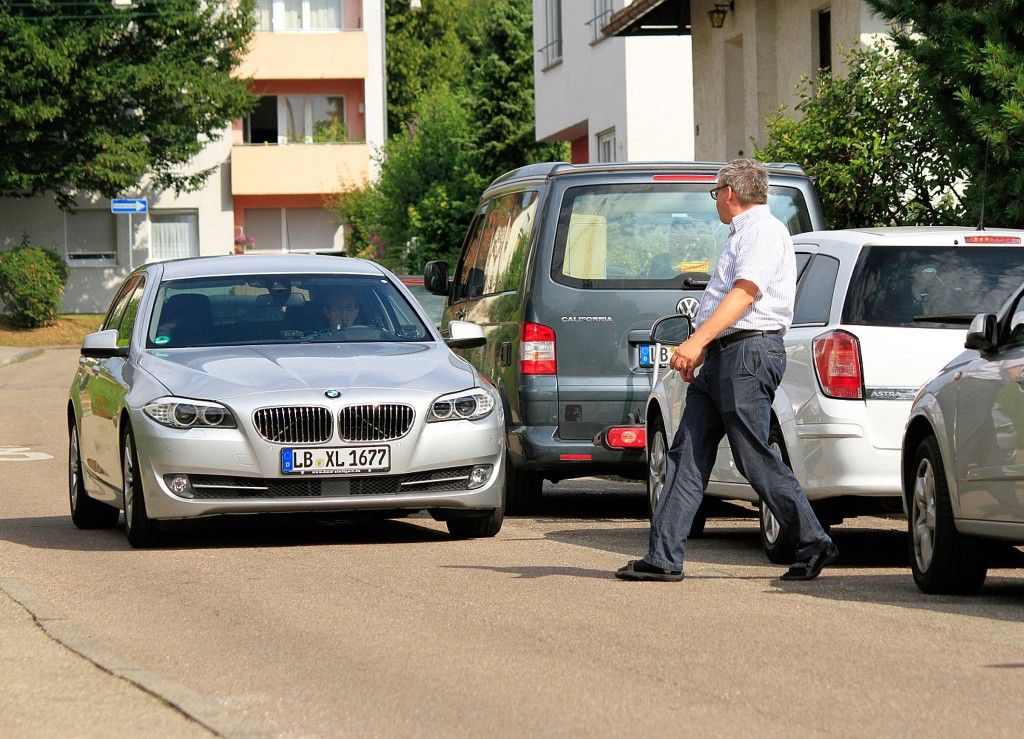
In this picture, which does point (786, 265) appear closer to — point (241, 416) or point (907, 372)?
point (907, 372)

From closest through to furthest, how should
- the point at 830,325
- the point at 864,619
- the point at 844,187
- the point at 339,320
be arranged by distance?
the point at 864,619
the point at 830,325
the point at 339,320
the point at 844,187

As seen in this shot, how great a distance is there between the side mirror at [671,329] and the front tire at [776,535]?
2.98ft

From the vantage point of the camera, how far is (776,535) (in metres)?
10.2

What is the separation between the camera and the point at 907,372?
963 cm

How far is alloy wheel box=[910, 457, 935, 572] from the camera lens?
8.94 meters

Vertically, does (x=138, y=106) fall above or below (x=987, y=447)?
above

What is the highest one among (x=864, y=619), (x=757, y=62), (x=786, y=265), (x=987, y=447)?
(x=757, y=62)

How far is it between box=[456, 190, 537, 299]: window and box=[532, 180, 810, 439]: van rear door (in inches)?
14.8

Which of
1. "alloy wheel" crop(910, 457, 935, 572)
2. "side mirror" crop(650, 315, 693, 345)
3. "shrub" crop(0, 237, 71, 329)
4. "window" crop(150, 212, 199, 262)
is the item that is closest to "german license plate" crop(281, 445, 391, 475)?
"side mirror" crop(650, 315, 693, 345)

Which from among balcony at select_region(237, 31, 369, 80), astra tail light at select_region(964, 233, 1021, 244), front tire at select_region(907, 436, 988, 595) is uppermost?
balcony at select_region(237, 31, 369, 80)

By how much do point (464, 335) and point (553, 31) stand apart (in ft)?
96.0

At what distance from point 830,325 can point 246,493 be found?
3185 mm

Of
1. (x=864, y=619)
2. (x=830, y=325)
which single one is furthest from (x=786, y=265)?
(x=864, y=619)

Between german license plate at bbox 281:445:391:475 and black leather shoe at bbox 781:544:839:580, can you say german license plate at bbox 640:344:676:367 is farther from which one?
black leather shoe at bbox 781:544:839:580
